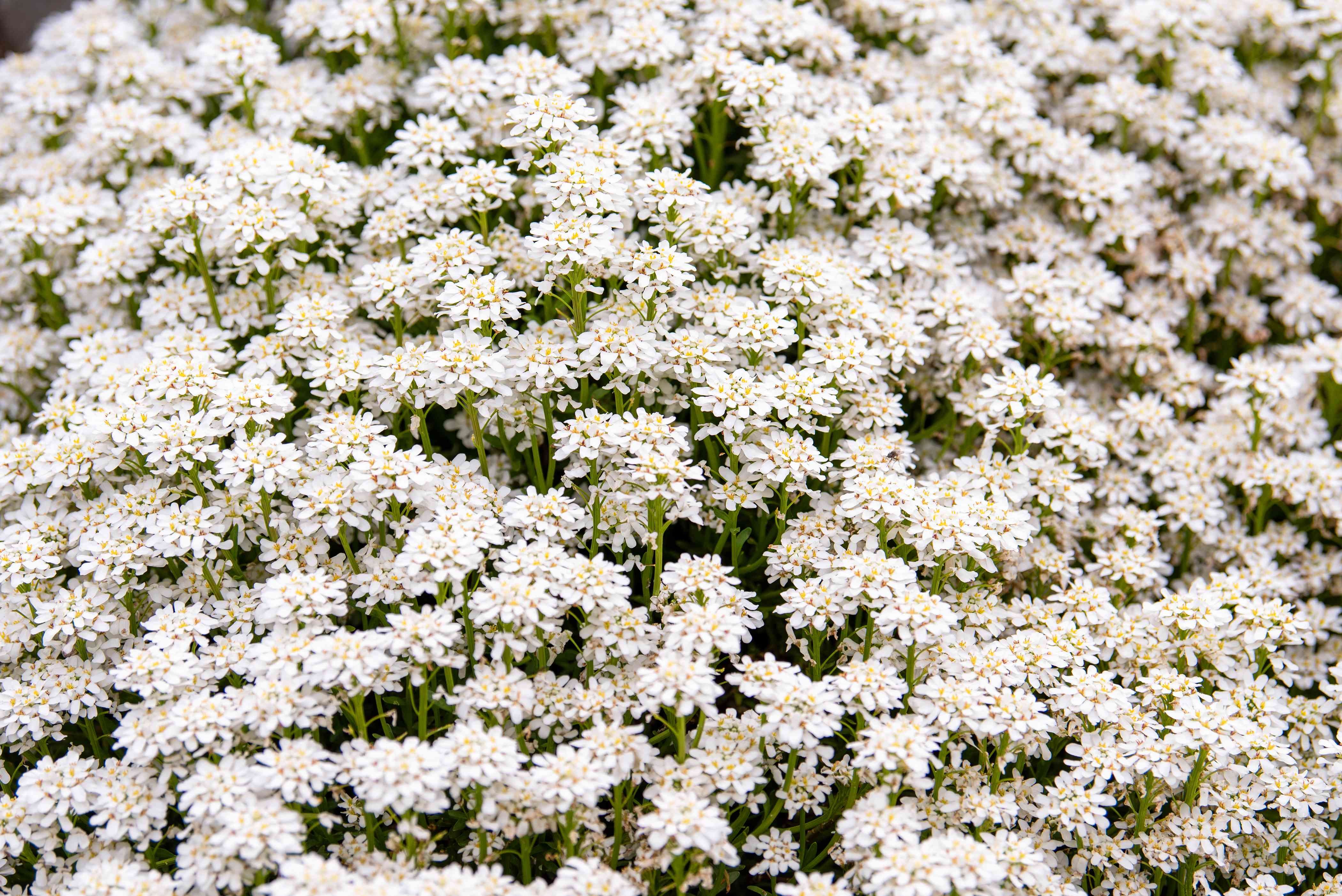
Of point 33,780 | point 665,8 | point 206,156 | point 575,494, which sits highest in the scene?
point 665,8

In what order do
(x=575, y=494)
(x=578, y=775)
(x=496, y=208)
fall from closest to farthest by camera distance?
(x=578, y=775) < (x=575, y=494) < (x=496, y=208)

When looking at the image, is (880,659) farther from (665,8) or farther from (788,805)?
(665,8)

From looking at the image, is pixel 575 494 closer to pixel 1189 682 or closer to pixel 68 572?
pixel 68 572

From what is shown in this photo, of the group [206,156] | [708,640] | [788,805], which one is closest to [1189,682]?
[788,805]

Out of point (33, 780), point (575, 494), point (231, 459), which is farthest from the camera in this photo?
point (575, 494)

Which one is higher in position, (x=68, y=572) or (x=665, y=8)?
(x=665, y=8)

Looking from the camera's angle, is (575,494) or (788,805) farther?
(575,494)
